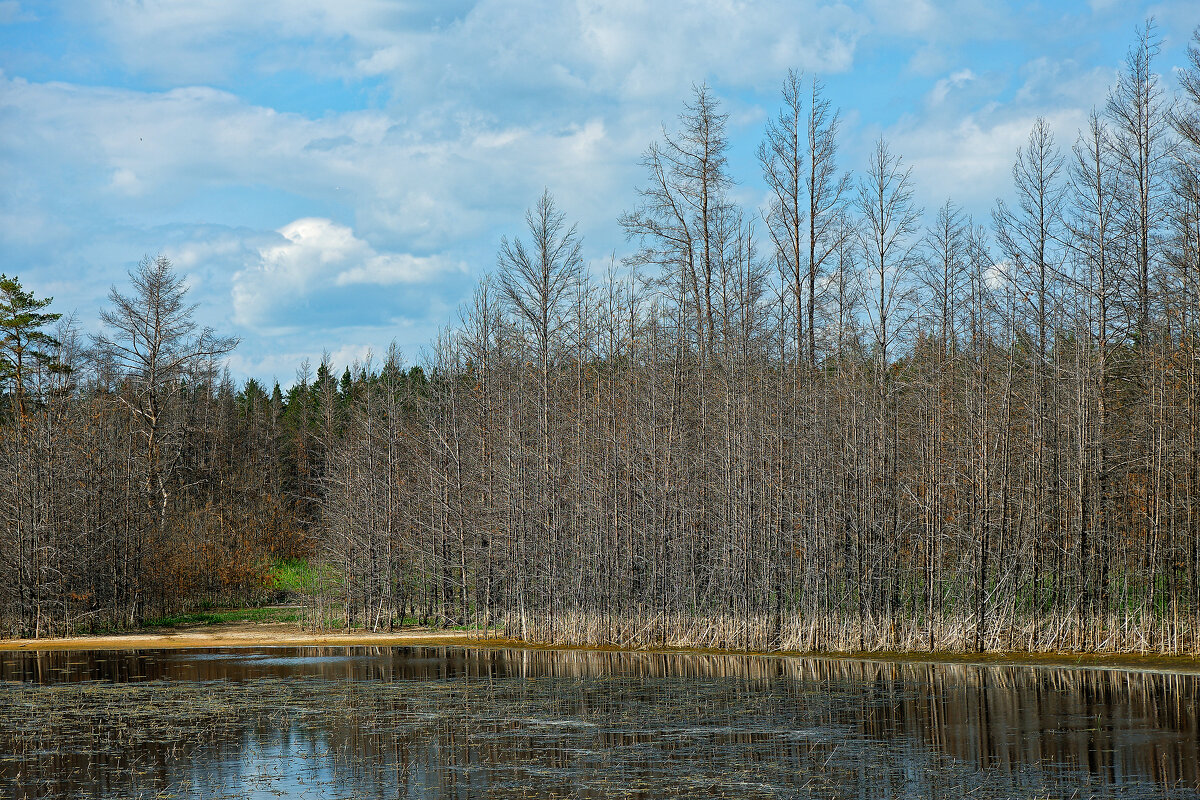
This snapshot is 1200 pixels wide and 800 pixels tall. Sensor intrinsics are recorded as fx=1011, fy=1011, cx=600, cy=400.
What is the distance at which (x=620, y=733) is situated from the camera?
1174cm

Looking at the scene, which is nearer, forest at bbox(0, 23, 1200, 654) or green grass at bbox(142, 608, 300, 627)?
forest at bbox(0, 23, 1200, 654)

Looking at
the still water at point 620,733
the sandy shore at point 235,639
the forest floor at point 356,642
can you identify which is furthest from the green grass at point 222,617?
the still water at point 620,733

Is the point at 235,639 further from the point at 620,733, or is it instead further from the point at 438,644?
the point at 620,733

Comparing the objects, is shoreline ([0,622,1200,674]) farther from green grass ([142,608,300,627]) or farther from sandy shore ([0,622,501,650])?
green grass ([142,608,300,627])

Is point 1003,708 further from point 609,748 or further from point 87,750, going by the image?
point 87,750

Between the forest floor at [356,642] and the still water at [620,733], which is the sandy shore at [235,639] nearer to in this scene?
the forest floor at [356,642]

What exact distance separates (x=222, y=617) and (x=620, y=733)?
74.6 ft

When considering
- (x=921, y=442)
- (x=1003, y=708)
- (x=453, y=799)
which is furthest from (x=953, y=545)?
(x=453, y=799)

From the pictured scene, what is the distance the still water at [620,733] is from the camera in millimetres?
9172

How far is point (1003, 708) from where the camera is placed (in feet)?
40.3

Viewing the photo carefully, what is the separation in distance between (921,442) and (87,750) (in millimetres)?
13962

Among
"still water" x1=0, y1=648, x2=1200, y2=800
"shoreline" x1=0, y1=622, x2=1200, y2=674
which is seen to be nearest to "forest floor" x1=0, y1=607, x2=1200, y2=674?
"shoreline" x1=0, y1=622, x2=1200, y2=674

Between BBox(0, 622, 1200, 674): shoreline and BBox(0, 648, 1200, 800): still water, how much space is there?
484 mm

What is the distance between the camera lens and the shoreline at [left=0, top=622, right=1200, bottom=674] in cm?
1525
